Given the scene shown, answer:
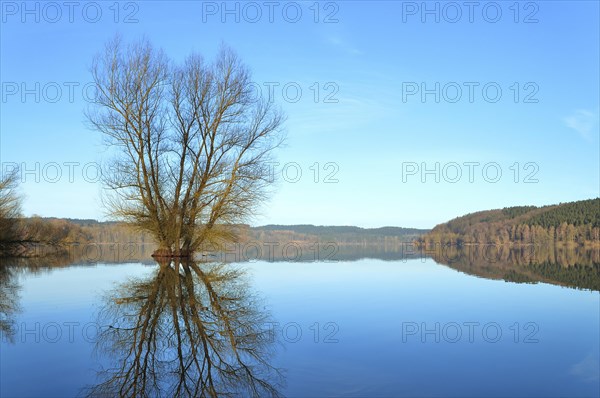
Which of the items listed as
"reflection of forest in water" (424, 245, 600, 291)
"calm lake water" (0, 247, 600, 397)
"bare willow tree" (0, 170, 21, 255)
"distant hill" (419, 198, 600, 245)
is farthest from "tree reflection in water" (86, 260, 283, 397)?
"distant hill" (419, 198, 600, 245)

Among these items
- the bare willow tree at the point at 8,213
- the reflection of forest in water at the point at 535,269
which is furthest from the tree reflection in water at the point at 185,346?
the bare willow tree at the point at 8,213

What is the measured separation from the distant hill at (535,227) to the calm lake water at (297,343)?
97.0 meters

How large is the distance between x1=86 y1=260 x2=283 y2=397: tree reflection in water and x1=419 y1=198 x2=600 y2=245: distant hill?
9864 centimetres

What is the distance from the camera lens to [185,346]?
526 cm

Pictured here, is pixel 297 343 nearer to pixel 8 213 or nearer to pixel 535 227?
pixel 8 213

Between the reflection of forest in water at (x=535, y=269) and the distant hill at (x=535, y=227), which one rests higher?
the distant hill at (x=535, y=227)

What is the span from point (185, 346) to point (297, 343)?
130cm

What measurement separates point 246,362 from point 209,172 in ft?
54.4

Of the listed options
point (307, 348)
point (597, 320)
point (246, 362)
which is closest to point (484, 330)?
point (597, 320)

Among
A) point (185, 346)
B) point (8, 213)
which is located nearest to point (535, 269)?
point (185, 346)

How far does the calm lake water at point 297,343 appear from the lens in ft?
13.3

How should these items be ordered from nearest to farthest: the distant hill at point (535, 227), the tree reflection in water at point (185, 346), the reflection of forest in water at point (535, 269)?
1. the tree reflection in water at point (185, 346)
2. the reflection of forest in water at point (535, 269)
3. the distant hill at point (535, 227)

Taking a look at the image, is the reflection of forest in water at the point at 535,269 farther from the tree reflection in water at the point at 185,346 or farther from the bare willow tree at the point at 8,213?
the bare willow tree at the point at 8,213

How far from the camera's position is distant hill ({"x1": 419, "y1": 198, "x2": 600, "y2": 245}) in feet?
343
